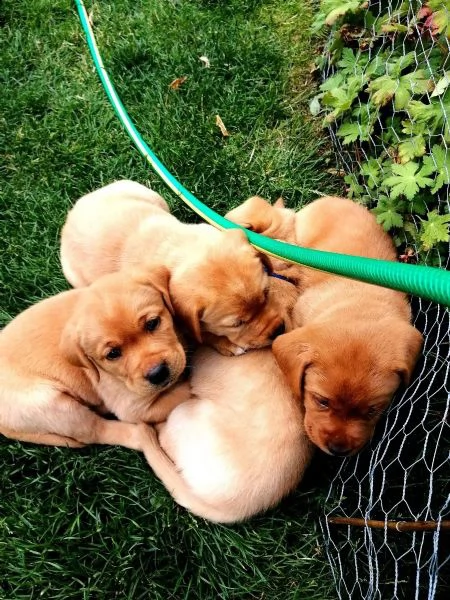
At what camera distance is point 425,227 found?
3.70 meters

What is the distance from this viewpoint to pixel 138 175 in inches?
205

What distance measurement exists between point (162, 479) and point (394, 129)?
2.90 metres

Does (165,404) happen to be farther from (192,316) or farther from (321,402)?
(321,402)

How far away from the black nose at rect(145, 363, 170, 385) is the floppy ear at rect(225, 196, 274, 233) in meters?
1.44

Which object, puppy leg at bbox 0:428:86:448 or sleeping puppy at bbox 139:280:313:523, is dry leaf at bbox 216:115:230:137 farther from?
puppy leg at bbox 0:428:86:448

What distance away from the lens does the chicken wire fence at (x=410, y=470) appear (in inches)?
135

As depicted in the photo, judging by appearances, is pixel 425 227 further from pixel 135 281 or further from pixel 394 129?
pixel 135 281

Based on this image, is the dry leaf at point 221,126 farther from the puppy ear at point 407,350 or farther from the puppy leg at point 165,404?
the puppy ear at point 407,350

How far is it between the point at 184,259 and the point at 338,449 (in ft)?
5.21

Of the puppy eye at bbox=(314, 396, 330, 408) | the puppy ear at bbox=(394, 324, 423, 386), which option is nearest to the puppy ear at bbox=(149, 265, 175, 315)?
the puppy eye at bbox=(314, 396, 330, 408)

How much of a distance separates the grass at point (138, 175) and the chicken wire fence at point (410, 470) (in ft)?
0.62

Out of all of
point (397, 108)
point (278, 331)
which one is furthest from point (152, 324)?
point (397, 108)

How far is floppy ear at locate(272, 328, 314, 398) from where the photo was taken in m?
3.22

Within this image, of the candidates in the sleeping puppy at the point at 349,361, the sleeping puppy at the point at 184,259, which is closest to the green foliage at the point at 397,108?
the sleeping puppy at the point at 349,361
